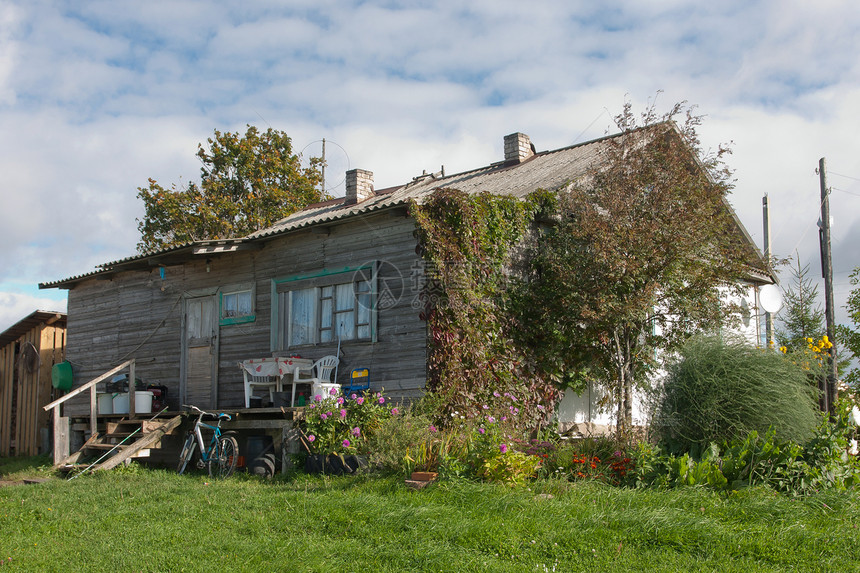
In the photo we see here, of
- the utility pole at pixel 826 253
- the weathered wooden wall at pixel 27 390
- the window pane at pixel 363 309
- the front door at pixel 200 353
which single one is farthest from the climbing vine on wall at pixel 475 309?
the weathered wooden wall at pixel 27 390

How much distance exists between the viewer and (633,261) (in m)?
10.1

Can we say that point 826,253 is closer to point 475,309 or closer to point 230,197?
point 475,309

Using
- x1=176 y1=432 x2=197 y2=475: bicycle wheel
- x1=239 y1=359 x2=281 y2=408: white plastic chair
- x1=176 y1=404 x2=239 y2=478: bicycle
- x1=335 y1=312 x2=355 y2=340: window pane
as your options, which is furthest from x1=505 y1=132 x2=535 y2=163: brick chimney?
x1=176 y1=432 x2=197 y2=475: bicycle wheel

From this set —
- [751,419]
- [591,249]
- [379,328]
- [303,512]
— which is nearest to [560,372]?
[591,249]

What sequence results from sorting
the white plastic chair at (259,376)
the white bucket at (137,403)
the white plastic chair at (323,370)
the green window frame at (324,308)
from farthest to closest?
1. the white bucket at (137,403)
2. the green window frame at (324,308)
3. the white plastic chair at (259,376)
4. the white plastic chair at (323,370)

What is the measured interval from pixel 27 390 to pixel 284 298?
735 centimetres

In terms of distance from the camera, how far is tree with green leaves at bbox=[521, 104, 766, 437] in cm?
1030

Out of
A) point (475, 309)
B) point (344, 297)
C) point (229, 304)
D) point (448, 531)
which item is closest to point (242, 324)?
point (229, 304)

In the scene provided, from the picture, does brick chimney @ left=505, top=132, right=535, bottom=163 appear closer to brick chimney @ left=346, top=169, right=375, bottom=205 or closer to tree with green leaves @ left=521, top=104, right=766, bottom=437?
brick chimney @ left=346, top=169, right=375, bottom=205

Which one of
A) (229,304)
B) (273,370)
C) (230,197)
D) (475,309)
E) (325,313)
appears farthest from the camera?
(230,197)

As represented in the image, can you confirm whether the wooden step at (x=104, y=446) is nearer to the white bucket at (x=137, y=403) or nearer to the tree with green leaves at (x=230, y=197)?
the white bucket at (x=137, y=403)

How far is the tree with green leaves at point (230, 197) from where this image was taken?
2542 cm

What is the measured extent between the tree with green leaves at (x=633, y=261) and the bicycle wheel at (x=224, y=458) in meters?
4.32

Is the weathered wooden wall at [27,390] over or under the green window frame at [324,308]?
under
